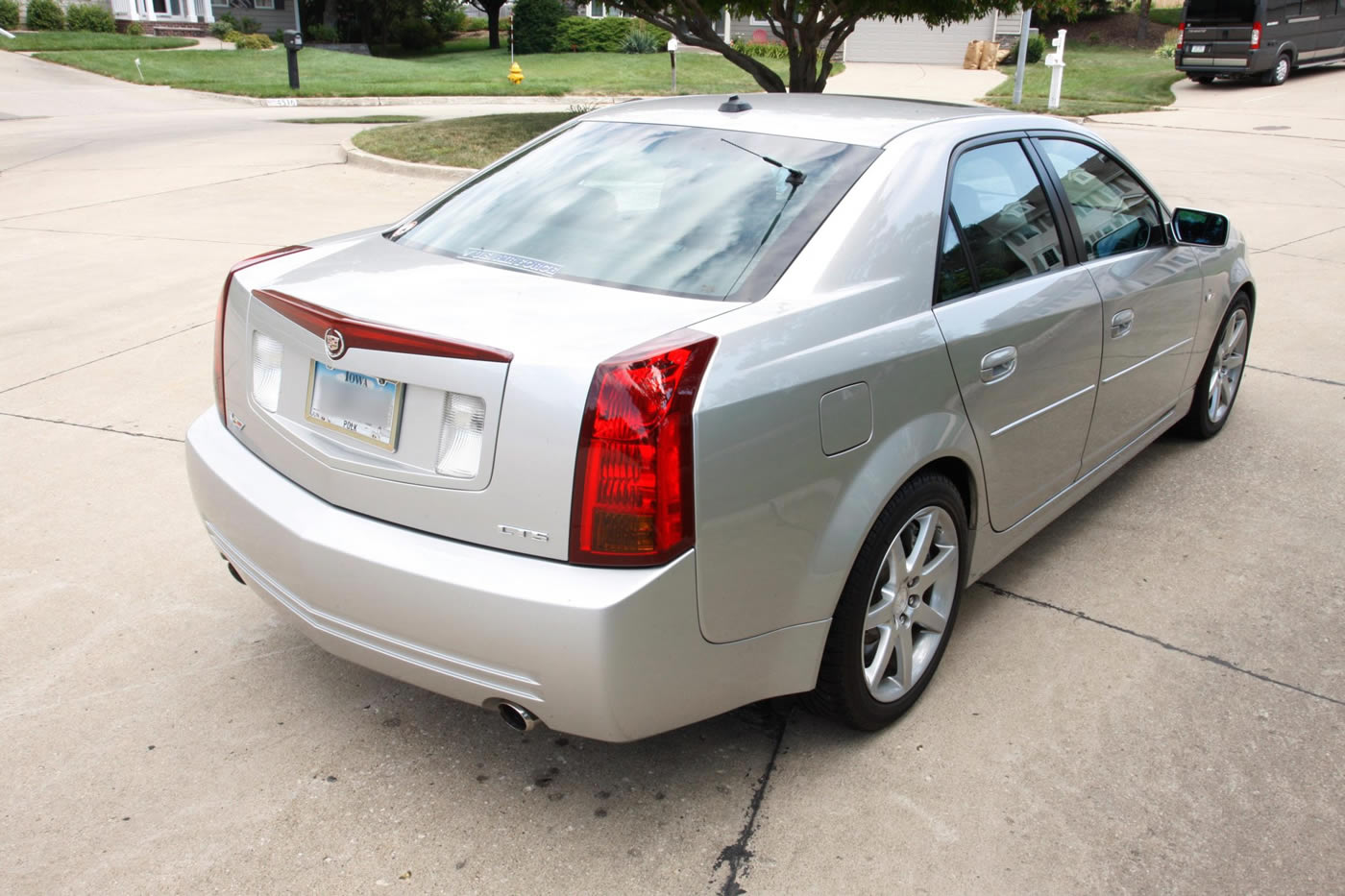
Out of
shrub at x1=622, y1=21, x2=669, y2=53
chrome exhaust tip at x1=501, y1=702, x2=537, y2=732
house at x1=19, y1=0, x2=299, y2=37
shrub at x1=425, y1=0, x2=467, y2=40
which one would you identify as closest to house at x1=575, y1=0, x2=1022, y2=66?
shrub at x1=622, y1=21, x2=669, y2=53

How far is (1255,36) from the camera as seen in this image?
25531mm

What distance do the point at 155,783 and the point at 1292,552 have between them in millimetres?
3939

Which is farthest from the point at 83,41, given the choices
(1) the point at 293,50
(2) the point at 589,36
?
(2) the point at 589,36

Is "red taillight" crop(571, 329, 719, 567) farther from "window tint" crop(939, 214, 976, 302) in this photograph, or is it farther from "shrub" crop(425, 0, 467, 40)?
"shrub" crop(425, 0, 467, 40)

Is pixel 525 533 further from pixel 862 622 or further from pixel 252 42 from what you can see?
pixel 252 42

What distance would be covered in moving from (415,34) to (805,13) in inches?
1138

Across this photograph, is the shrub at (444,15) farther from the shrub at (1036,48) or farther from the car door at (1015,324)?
the car door at (1015,324)

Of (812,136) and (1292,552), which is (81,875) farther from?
(1292,552)

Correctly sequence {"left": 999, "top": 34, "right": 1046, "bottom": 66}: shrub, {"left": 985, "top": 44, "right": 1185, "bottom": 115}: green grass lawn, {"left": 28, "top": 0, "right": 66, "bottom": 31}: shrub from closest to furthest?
1. {"left": 985, "top": 44, "right": 1185, "bottom": 115}: green grass lawn
2. {"left": 999, "top": 34, "right": 1046, "bottom": 66}: shrub
3. {"left": 28, "top": 0, "right": 66, "bottom": 31}: shrub

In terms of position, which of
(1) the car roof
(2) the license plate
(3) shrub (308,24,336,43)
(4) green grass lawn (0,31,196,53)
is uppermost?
→ (3) shrub (308,24,336,43)

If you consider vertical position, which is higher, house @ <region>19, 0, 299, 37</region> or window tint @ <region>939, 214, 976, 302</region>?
house @ <region>19, 0, 299, 37</region>

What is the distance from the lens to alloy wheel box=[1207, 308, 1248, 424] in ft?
17.1

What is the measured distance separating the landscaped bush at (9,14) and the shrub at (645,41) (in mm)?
18560

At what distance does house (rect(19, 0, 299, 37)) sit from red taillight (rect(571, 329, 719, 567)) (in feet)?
116
